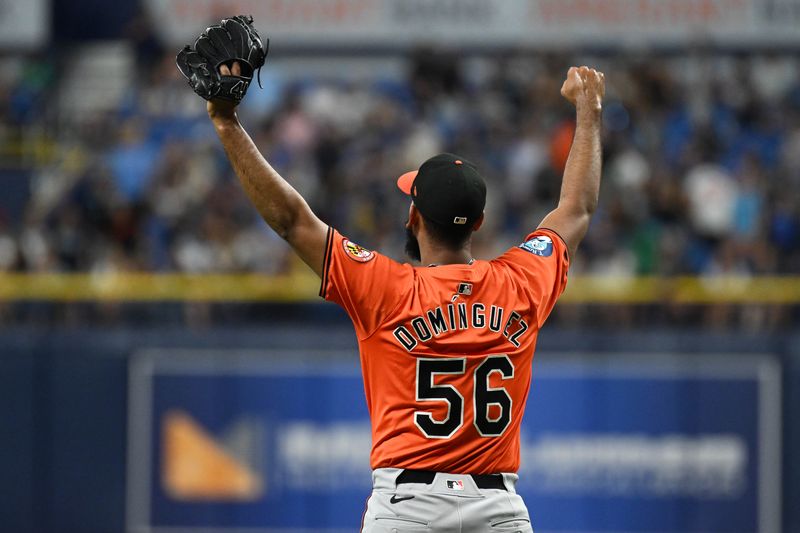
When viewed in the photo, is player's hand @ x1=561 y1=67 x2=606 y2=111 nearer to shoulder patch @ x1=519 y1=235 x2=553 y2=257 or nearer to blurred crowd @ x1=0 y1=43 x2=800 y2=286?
shoulder patch @ x1=519 y1=235 x2=553 y2=257

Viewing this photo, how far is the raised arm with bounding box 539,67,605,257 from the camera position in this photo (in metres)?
4.32

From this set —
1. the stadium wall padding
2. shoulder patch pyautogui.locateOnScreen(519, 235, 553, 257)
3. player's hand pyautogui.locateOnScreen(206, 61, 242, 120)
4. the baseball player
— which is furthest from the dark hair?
the stadium wall padding

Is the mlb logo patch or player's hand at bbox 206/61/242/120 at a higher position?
player's hand at bbox 206/61/242/120

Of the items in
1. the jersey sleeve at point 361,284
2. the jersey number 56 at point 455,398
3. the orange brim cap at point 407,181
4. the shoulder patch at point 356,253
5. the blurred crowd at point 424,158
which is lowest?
the jersey number 56 at point 455,398

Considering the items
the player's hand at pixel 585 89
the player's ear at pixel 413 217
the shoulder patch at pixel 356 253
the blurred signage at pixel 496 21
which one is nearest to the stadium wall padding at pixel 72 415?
the blurred signage at pixel 496 21

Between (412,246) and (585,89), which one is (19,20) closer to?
(585,89)

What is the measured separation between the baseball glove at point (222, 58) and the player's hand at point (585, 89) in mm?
1194

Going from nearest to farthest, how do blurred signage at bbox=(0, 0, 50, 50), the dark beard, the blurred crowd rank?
the dark beard → the blurred crowd → blurred signage at bbox=(0, 0, 50, 50)

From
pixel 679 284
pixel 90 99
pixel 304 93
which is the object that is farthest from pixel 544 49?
pixel 90 99

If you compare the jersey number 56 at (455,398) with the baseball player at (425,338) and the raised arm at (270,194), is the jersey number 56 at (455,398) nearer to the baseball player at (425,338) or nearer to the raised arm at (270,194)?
the baseball player at (425,338)

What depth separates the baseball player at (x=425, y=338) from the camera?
376 cm

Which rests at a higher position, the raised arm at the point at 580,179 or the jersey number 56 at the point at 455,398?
the raised arm at the point at 580,179

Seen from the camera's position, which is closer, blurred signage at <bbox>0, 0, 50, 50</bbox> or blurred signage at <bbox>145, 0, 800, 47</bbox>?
blurred signage at <bbox>145, 0, 800, 47</bbox>

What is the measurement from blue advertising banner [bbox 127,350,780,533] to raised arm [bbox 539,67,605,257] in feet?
18.2
